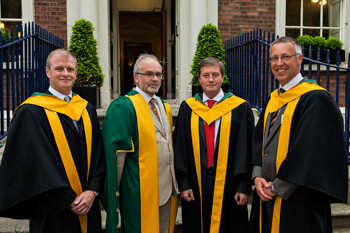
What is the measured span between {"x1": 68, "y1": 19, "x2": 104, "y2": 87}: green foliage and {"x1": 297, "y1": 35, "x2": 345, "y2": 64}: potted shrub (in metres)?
4.89

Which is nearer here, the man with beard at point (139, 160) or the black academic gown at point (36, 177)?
the black academic gown at point (36, 177)

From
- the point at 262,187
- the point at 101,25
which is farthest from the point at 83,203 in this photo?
the point at 101,25

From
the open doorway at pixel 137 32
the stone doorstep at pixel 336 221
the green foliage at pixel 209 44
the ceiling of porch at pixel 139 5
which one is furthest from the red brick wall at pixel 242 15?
the open doorway at pixel 137 32

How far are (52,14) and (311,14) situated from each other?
6.40m

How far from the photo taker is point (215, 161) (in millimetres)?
2516

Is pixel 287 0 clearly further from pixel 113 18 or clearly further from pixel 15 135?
pixel 15 135

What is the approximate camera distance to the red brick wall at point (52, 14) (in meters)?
6.49

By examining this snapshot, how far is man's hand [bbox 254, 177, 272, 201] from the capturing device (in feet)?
7.27

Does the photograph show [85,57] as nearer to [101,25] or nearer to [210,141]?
[101,25]

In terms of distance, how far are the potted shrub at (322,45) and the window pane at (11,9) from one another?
21.9 feet

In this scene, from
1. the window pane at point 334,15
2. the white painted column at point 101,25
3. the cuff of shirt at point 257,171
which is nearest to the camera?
the cuff of shirt at point 257,171

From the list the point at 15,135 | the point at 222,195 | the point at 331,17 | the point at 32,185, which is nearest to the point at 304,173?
the point at 222,195

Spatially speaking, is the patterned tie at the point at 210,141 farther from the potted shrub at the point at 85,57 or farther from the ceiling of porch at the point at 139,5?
the ceiling of porch at the point at 139,5

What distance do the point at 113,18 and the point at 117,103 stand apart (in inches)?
253
